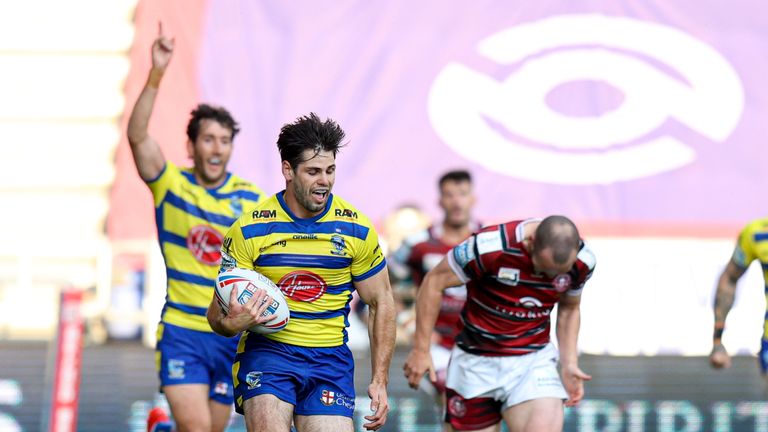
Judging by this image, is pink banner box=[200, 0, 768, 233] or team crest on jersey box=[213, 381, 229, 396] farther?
pink banner box=[200, 0, 768, 233]

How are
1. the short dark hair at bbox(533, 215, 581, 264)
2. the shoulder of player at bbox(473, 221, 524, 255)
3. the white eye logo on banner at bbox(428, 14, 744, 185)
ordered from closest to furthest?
the short dark hair at bbox(533, 215, 581, 264)
the shoulder of player at bbox(473, 221, 524, 255)
the white eye logo on banner at bbox(428, 14, 744, 185)


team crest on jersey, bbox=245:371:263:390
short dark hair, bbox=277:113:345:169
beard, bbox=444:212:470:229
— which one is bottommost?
team crest on jersey, bbox=245:371:263:390

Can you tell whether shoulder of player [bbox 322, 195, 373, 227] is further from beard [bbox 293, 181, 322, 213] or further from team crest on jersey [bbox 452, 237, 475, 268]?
team crest on jersey [bbox 452, 237, 475, 268]

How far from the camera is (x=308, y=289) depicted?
6125 mm

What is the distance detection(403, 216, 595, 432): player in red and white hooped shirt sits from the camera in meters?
6.96

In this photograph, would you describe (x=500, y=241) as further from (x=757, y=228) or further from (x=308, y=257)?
(x=757, y=228)

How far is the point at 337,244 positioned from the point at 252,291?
1.75 ft

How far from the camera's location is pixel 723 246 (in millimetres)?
14188

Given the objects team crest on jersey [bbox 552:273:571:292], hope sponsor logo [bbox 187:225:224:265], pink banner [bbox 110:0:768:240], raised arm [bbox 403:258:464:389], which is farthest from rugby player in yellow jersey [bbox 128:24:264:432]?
pink banner [bbox 110:0:768:240]

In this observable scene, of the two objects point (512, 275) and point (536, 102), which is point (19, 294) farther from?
point (512, 275)

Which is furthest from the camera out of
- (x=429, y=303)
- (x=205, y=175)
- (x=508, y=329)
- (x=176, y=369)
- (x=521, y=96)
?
(x=521, y=96)

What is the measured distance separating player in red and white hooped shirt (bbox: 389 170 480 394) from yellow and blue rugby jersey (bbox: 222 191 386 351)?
3016 mm

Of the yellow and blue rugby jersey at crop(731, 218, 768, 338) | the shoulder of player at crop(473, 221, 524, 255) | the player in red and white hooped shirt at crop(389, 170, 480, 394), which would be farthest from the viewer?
the player in red and white hooped shirt at crop(389, 170, 480, 394)

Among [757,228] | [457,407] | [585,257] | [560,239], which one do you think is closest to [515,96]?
[757,228]
